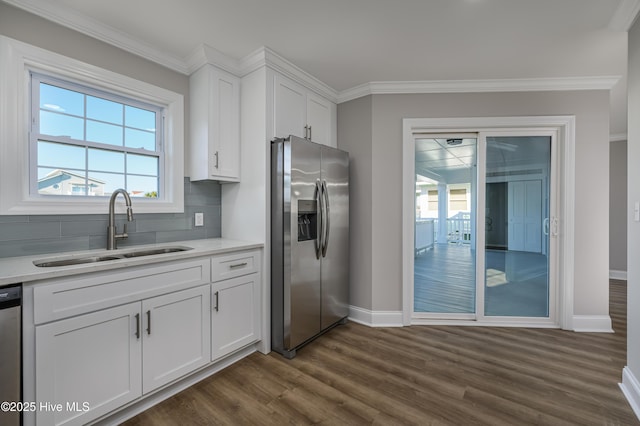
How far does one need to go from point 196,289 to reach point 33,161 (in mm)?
1378

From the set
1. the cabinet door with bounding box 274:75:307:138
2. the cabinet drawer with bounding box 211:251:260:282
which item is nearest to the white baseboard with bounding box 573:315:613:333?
the cabinet drawer with bounding box 211:251:260:282

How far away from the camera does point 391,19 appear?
2.04 m

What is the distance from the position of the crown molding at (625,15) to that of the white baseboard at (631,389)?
2.33 m

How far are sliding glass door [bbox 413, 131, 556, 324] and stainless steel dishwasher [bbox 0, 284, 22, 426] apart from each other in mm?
3074

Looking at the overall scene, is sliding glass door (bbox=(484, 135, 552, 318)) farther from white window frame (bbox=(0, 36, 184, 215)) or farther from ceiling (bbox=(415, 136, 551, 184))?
white window frame (bbox=(0, 36, 184, 215))

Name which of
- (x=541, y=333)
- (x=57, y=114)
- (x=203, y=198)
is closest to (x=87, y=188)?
(x=57, y=114)

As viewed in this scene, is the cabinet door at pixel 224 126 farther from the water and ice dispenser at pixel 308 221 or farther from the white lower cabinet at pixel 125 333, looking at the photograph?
the white lower cabinet at pixel 125 333

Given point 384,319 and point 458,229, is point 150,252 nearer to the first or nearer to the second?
point 384,319

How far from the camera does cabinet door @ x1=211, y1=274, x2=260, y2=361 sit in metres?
2.15

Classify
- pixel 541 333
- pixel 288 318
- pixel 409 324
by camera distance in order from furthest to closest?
1. pixel 409 324
2. pixel 541 333
3. pixel 288 318

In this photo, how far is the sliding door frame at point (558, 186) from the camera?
9.53 ft

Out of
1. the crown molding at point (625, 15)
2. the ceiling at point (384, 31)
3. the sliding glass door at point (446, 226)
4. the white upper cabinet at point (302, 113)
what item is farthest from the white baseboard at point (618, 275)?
the white upper cabinet at point (302, 113)

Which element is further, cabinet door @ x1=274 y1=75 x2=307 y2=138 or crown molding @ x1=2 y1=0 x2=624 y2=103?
cabinet door @ x1=274 y1=75 x2=307 y2=138

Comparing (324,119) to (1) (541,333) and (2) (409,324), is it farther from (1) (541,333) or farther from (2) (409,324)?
(1) (541,333)
